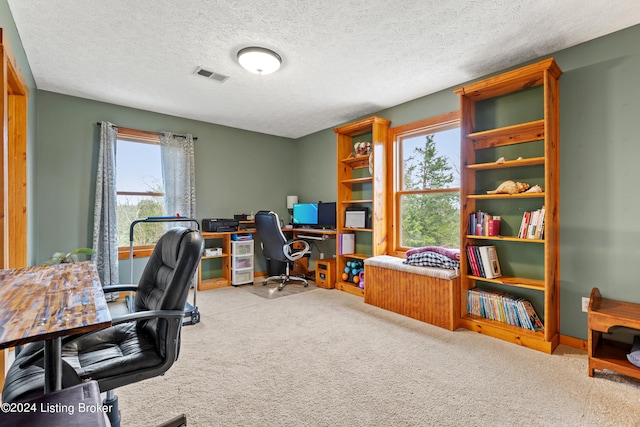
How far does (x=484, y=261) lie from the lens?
9.04ft

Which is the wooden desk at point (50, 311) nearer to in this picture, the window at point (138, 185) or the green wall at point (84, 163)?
the green wall at point (84, 163)

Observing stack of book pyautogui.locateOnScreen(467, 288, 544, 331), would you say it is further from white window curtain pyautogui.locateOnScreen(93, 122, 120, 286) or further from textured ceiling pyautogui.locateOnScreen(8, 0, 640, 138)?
white window curtain pyautogui.locateOnScreen(93, 122, 120, 286)

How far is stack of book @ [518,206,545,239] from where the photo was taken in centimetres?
245

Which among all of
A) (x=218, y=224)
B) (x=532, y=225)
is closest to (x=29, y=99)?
(x=218, y=224)

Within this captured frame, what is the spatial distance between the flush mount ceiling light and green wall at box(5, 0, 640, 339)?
1497 mm

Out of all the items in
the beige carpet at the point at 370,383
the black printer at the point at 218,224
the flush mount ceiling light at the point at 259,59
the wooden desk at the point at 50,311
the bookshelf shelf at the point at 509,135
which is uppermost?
the flush mount ceiling light at the point at 259,59

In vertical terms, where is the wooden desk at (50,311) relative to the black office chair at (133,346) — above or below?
above

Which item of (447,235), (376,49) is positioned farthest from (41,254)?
(447,235)

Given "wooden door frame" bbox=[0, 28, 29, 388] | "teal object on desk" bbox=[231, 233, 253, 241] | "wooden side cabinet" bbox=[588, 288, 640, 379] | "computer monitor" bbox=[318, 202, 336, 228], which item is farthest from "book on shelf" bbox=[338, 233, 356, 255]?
"wooden door frame" bbox=[0, 28, 29, 388]

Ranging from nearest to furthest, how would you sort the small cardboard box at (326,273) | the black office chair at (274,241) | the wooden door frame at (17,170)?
the wooden door frame at (17,170), the black office chair at (274,241), the small cardboard box at (326,273)

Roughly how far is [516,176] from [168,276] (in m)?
2.92

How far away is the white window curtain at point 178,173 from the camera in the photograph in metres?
4.14

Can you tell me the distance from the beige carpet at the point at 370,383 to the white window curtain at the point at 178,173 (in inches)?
78.0

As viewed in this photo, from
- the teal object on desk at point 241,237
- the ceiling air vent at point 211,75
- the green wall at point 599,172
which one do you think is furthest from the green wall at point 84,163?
the green wall at point 599,172
